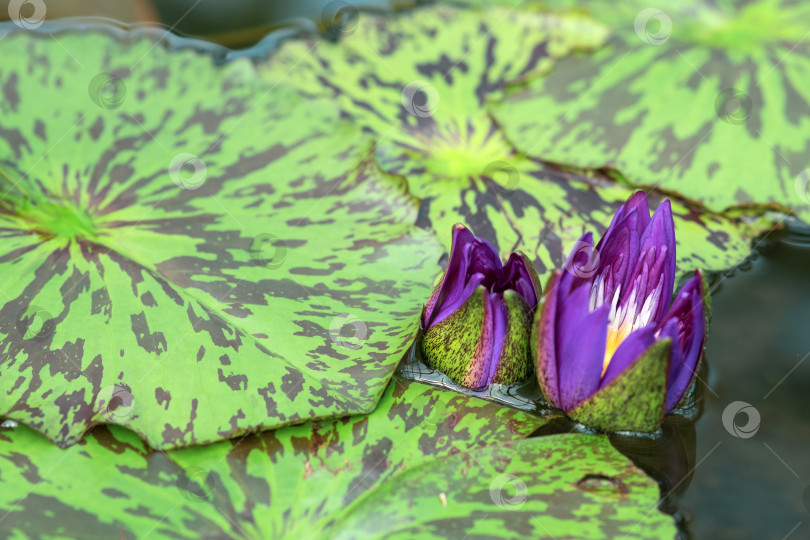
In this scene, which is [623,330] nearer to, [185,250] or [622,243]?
[622,243]

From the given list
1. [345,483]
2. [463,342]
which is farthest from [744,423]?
[345,483]

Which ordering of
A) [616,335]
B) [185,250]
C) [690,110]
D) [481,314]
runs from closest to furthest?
[481,314]
[616,335]
[185,250]
[690,110]

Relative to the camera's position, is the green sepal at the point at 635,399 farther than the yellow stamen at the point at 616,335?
No

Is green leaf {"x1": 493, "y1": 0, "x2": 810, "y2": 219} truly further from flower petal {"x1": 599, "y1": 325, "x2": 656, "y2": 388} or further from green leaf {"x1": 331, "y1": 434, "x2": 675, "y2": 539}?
green leaf {"x1": 331, "y1": 434, "x2": 675, "y2": 539}

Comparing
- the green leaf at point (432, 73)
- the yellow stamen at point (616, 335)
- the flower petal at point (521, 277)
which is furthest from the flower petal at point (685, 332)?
A: the green leaf at point (432, 73)

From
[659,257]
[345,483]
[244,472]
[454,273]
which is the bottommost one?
[244,472]

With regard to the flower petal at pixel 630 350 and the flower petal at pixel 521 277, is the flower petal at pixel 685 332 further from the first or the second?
the flower petal at pixel 521 277

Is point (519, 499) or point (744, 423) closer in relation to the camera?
point (519, 499)
